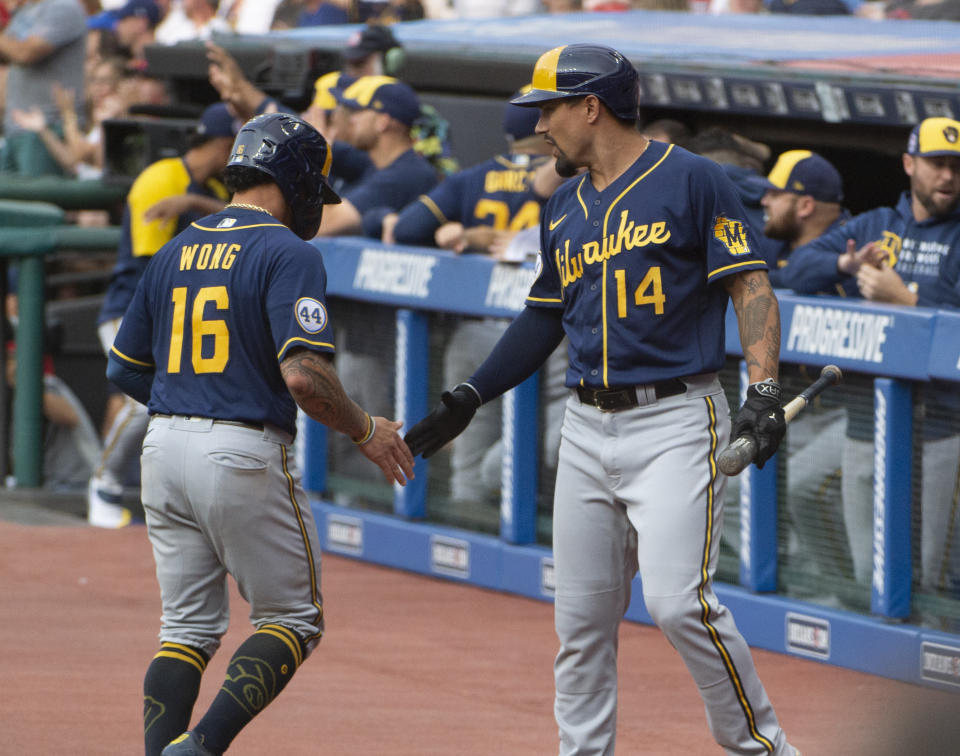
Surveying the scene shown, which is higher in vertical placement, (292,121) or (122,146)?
(292,121)

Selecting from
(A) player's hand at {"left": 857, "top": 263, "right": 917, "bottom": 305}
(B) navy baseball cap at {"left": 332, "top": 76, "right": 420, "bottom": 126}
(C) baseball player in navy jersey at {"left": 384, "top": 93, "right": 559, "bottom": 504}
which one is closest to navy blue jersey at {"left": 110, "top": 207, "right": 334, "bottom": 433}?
(A) player's hand at {"left": 857, "top": 263, "right": 917, "bottom": 305}

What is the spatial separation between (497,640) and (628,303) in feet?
8.99

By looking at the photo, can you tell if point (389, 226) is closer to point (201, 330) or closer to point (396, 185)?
point (396, 185)

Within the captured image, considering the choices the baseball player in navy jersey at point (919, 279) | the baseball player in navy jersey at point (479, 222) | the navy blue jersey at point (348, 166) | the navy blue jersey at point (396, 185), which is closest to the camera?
the baseball player in navy jersey at point (919, 279)

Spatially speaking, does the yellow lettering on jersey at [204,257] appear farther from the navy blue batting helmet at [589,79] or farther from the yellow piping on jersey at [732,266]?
the yellow piping on jersey at [732,266]

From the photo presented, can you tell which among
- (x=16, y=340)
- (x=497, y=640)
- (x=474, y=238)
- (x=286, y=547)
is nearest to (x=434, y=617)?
(x=497, y=640)

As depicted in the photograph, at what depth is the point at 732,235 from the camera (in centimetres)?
400

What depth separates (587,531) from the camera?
4.14m

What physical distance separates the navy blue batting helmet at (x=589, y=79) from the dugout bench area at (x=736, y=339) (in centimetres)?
201

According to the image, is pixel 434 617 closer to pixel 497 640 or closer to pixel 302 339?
pixel 497 640

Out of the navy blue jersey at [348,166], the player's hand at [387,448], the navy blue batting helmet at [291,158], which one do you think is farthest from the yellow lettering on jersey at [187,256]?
the navy blue jersey at [348,166]

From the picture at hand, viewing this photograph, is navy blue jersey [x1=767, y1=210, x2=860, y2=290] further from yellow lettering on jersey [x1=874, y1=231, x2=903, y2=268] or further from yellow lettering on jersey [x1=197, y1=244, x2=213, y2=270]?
yellow lettering on jersey [x1=197, y1=244, x2=213, y2=270]

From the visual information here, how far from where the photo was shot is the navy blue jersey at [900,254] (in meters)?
6.15

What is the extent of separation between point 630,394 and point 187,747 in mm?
1348
